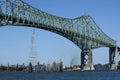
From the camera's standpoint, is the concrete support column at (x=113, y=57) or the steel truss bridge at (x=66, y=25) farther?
the concrete support column at (x=113, y=57)

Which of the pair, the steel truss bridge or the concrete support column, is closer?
the steel truss bridge

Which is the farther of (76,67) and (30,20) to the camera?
(76,67)

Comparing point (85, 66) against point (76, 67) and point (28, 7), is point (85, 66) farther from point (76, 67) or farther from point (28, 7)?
point (28, 7)

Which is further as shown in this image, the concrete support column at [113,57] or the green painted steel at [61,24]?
the concrete support column at [113,57]

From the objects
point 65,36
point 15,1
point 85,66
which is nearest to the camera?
point 15,1

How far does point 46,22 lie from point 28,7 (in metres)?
14.9

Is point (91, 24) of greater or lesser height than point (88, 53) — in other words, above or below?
above

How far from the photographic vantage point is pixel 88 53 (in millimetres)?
139500

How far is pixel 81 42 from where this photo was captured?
133500 mm

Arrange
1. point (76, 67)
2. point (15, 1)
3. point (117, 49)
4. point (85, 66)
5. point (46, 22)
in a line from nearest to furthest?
point (15, 1) < point (46, 22) < point (85, 66) < point (117, 49) < point (76, 67)

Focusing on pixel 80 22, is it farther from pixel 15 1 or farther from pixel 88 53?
pixel 15 1

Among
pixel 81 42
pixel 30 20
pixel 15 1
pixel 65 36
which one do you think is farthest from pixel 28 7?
pixel 81 42

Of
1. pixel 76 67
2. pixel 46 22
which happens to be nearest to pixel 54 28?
pixel 46 22

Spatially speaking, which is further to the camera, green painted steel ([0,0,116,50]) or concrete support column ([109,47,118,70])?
concrete support column ([109,47,118,70])
